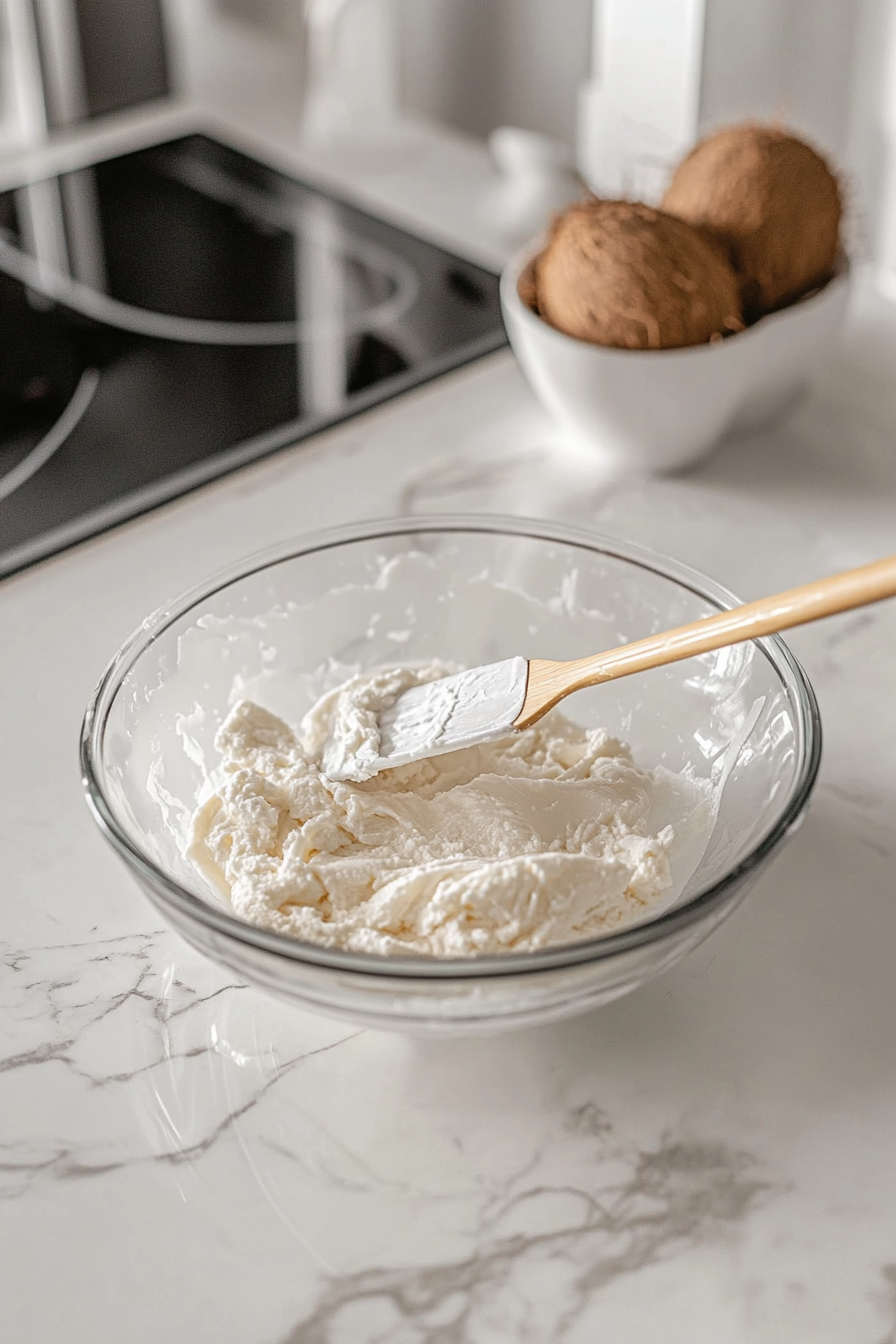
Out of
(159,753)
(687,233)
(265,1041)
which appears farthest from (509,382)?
(265,1041)

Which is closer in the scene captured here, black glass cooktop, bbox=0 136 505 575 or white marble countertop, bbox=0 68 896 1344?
white marble countertop, bbox=0 68 896 1344

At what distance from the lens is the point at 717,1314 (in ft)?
1.60

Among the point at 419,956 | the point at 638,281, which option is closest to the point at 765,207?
the point at 638,281

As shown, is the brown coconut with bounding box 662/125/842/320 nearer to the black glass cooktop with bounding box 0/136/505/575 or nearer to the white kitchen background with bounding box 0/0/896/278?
the white kitchen background with bounding box 0/0/896/278

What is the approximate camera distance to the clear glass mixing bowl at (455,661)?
1.60 feet

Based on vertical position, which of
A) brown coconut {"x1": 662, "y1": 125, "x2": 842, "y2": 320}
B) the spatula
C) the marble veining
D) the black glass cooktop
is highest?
brown coconut {"x1": 662, "y1": 125, "x2": 842, "y2": 320}

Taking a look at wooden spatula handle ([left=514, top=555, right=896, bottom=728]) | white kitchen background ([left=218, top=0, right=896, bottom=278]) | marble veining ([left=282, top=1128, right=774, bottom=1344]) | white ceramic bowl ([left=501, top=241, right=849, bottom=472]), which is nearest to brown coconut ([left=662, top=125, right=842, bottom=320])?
white ceramic bowl ([left=501, top=241, right=849, bottom=472])

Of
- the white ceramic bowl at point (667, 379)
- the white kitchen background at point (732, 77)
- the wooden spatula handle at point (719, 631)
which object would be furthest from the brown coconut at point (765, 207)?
the wooden spatula handle at point (719, 631)

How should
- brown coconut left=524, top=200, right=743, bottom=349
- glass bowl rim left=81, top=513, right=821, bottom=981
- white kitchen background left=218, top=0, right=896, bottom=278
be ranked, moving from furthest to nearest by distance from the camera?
white kitchen background left=218, top=0, right=896, bottom=278 → brown coconut left=524, top=200, right=743, bottom=349 → glass bowl rim left=81, top=513, right=821, bottom=981

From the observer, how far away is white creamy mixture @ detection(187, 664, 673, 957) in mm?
541

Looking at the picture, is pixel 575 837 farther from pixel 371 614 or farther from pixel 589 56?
pixel 589 56

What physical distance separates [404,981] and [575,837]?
15 centimetres

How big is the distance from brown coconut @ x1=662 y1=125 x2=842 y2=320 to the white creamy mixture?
0.37 m

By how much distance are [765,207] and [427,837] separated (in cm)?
49
